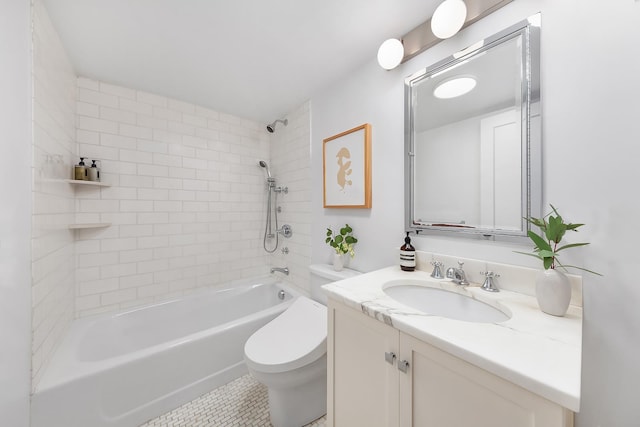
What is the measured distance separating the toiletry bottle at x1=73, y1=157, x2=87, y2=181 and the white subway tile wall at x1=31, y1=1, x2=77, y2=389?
0.04 m

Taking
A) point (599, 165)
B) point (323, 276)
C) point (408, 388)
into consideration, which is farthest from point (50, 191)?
point (599, 165)

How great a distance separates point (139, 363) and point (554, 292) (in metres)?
2.00

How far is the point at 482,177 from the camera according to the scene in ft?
3.48

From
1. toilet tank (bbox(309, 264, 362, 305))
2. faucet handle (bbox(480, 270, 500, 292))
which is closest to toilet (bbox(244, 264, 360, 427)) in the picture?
toilet tank (bbox(309, 264, 362, 305))

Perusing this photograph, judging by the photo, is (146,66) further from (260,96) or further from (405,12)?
(405,12)

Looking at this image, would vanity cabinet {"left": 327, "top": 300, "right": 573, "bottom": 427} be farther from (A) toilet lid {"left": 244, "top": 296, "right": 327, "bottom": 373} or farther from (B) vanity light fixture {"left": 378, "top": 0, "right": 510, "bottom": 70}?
(B) vanity light fixture {"left": 378, "top": 0, "right": 510, "bottom": 70}

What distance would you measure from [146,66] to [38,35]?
0.56m

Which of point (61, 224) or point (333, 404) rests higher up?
point (61, 224)

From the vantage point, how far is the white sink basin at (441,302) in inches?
36.0

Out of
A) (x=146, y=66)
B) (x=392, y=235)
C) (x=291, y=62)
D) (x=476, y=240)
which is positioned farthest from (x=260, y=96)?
(x=476, y=240)

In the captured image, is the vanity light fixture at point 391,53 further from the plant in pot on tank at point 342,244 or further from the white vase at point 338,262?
the white vase at point 338,262

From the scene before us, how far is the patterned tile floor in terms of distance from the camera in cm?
Answer: 133

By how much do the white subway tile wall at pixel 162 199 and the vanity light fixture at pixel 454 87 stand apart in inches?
75.9

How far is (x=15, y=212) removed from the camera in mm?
928
